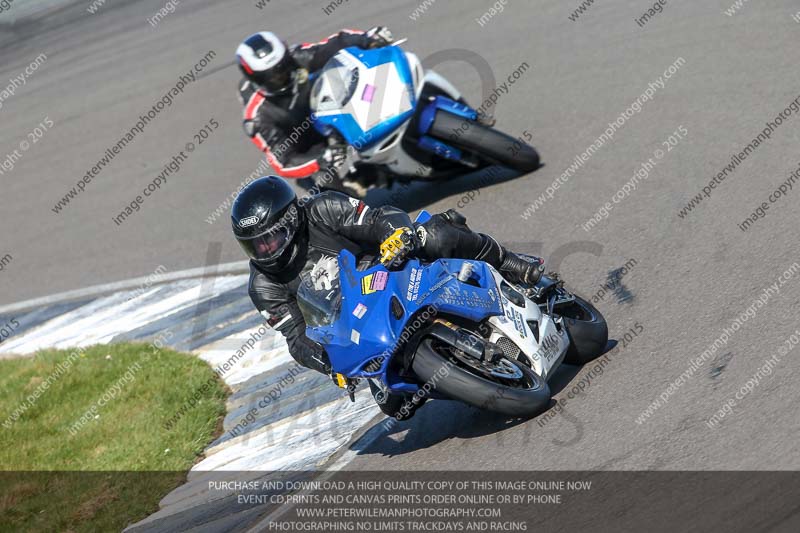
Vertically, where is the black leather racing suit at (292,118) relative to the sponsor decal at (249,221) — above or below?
below

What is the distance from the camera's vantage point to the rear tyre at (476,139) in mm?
9555

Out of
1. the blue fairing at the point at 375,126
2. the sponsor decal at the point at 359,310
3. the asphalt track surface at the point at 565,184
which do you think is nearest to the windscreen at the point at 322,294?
the sponsor decal at the point at 359,310

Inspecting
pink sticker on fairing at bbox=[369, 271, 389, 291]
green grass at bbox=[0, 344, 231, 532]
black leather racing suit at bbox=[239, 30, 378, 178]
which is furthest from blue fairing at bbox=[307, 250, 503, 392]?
black leather racing suit at bbox=[239, 30, 378, 178]

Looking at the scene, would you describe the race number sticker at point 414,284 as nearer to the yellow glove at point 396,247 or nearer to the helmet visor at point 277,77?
the yellow glove at point 396,247

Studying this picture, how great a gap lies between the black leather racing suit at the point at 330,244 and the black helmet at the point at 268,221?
7.7 inches

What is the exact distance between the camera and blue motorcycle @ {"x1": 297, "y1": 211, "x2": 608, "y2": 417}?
559cm

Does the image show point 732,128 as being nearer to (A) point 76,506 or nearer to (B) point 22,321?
(A) point 76,506

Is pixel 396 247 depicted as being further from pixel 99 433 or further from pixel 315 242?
pixel 99 433

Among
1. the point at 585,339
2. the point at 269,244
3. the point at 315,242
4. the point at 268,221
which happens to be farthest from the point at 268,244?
the point at 585,339

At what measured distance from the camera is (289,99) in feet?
34.4

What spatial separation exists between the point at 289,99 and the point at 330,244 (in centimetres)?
413

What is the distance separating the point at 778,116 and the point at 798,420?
477cm

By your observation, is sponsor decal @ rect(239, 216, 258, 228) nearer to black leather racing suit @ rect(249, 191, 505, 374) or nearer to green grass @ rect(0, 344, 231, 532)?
black leather racing suit @ rect(249, 191, 505, 374)

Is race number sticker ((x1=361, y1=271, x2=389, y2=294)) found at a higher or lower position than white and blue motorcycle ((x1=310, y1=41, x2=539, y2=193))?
higher
